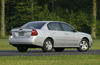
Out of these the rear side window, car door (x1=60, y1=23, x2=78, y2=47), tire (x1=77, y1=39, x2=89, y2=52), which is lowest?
tire (x1=77, y1=39, x2=89, y2=52)

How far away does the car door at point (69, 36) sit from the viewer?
21.0 metres

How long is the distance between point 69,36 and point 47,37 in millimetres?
1577

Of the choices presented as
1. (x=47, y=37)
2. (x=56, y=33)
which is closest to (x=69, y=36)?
(x=56, y=33)

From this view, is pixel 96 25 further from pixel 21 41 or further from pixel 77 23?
pixel 21 41

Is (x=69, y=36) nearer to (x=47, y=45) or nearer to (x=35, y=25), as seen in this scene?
(x=47, y=45)

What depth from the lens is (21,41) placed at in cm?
1969

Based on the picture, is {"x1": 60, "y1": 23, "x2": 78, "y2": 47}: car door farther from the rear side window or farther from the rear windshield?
the rear windshield

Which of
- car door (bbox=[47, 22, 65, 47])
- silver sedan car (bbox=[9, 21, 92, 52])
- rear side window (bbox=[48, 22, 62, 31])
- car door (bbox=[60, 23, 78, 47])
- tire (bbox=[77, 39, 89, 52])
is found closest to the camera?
silver sedan car (bbox=[9, 21, 92, 52])

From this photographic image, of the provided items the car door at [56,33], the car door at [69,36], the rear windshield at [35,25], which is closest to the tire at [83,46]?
the car door at [69,36]

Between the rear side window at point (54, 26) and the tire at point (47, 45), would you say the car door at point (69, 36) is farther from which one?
the tire at point (47, 45)

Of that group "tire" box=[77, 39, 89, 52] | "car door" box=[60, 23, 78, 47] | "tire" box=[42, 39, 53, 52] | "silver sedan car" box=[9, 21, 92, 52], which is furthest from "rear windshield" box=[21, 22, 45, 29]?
"tire" box=[77, 39, 89, 52]

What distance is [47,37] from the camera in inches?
790

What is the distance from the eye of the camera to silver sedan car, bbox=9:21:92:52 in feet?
64.3

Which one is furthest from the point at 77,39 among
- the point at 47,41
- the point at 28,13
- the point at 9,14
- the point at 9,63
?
the point at 9,14
